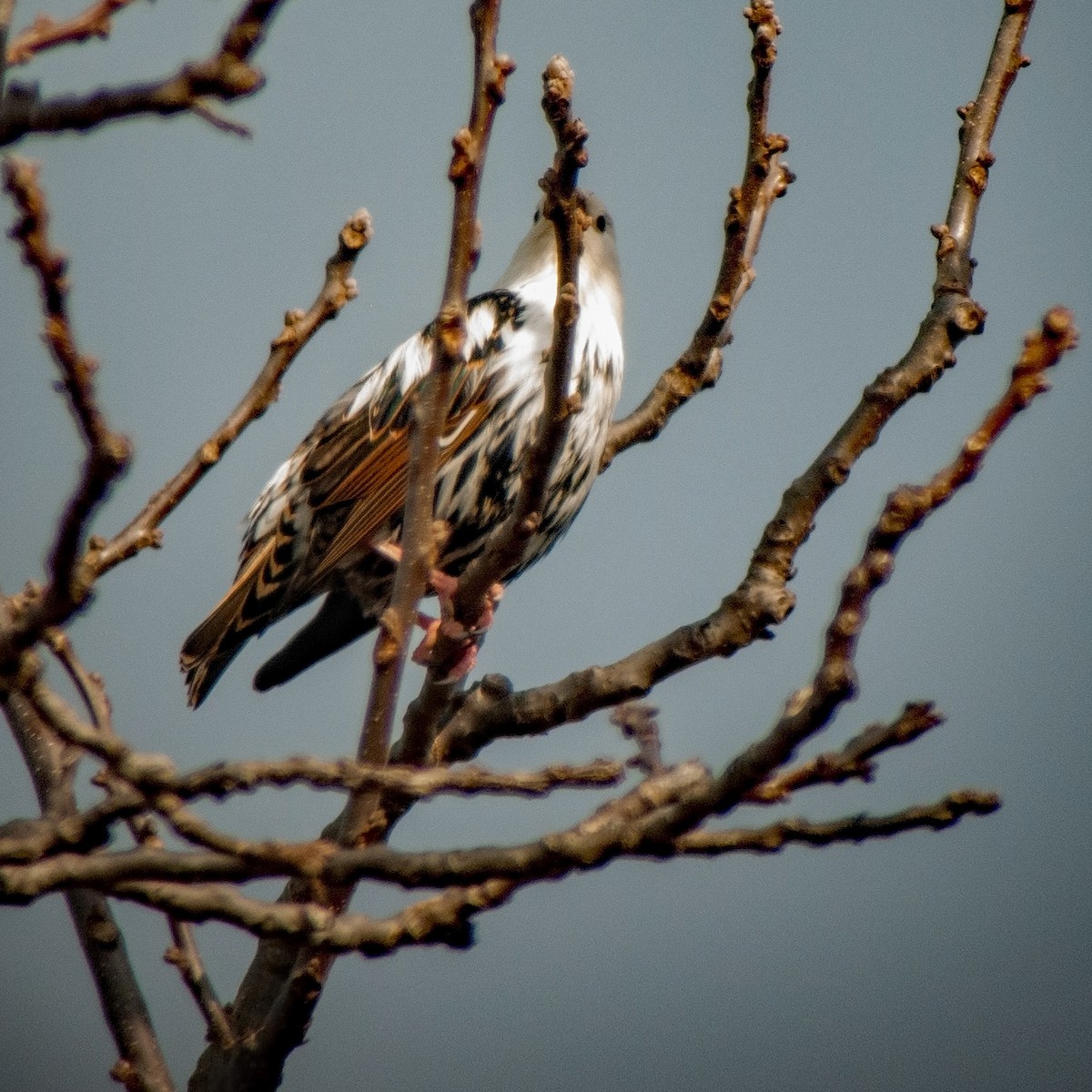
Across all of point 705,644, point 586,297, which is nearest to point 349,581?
point 586,297

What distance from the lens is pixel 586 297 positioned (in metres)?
5.45

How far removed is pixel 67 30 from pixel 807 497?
5.32 feet

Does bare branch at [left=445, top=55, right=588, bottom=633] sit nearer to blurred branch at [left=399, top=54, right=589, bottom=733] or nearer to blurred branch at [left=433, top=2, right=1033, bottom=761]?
blurred branch at [left=399, top=54, right=589, bottom=733]

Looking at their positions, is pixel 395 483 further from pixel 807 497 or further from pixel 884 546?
pixel 884 546

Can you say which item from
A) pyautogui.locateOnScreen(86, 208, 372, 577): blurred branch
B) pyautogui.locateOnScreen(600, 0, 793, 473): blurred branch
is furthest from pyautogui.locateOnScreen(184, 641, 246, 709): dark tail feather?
pyautogui.locateOnScreen(86, 208, 372, 577): blurred branch

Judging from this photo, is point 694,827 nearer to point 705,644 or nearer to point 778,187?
point 705,644

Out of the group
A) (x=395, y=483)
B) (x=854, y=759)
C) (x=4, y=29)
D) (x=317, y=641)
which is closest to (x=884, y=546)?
(x=854, y=759)

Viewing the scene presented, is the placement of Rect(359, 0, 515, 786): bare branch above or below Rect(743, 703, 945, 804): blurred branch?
above

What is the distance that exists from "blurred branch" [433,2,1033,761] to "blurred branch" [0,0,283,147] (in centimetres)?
149

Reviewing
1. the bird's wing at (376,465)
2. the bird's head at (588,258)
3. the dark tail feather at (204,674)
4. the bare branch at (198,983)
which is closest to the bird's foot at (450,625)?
the bird's wing at (376,465)

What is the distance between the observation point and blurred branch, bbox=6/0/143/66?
2.61m

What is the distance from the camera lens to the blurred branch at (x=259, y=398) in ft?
9.59

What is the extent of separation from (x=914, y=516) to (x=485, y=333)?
327 centimetres

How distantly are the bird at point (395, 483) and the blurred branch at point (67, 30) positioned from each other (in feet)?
7.55
